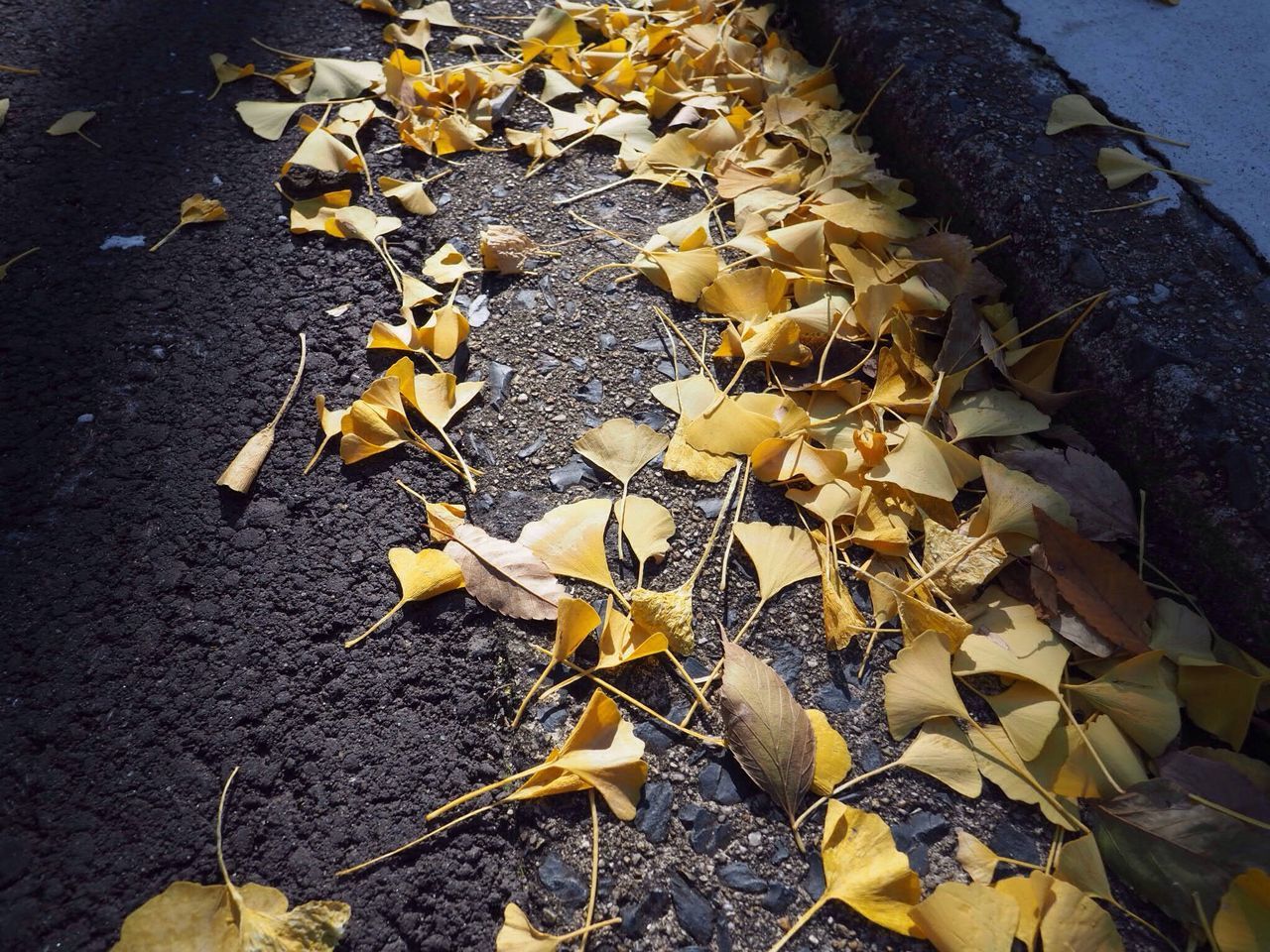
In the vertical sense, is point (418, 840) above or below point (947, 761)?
below

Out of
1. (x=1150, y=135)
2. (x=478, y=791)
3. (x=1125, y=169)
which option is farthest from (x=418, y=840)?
(x=1150, y=135)

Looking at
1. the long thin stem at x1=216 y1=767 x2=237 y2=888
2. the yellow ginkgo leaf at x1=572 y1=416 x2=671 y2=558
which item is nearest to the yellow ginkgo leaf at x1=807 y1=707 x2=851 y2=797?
the yellow ginkgo leaf at x1=572 y1=416 x2=671 y2=558

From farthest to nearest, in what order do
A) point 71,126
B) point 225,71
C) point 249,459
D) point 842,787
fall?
1. point 225,71
2. point 71,126
3. point 249,459
4. point 842,787

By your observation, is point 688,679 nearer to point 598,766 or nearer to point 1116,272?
point 598,766

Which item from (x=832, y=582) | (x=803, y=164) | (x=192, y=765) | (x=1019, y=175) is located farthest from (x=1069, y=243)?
(x=192, y=765)

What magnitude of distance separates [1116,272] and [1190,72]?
19.0 inches

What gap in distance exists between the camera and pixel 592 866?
0.72 m

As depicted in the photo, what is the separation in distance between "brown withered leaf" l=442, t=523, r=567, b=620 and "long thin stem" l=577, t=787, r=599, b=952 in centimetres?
20

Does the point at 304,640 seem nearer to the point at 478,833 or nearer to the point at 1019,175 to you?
the point at 478,833

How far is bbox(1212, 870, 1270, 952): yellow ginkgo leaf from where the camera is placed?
2.20 feet

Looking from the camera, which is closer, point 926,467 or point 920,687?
point 920,687

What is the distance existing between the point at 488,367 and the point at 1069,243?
0.77m

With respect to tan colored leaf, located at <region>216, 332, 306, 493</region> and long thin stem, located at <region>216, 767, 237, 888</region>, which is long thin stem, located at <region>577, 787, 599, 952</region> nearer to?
long thin stem, located at <region>216, 767, 237, 888</region>

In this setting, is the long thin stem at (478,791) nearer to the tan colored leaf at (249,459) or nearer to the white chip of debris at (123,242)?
the tan colored leaf at (249,459)
